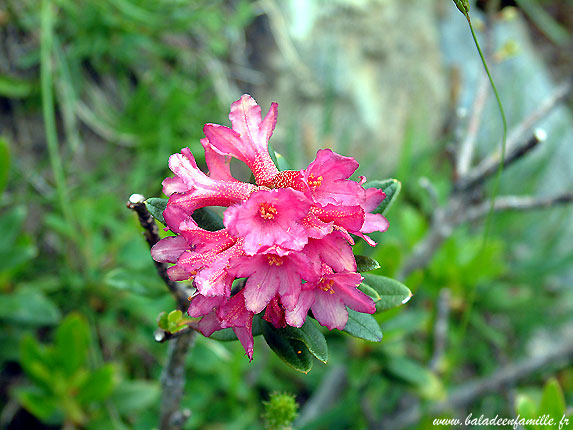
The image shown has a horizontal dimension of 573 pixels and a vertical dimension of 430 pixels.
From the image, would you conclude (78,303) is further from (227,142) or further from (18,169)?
(227,142)

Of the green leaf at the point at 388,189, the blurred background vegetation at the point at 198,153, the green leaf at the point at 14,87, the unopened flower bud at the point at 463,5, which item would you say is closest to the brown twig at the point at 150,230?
the blurred background vegetation at the point at 198,153

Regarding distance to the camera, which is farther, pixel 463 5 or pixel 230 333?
pixel 230 333

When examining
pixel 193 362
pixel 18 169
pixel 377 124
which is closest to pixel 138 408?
pixel 193 362

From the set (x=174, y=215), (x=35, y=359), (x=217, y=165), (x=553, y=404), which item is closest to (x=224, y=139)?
(x=217, y=165)

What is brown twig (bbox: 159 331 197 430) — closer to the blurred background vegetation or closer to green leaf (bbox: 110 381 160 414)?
the blurred background vegetation

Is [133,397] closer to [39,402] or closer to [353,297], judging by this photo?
[39,402]

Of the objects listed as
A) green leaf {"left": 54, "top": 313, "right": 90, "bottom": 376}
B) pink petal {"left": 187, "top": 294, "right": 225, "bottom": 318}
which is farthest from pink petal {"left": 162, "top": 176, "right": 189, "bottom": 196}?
green leaf {"left": 54, "top": 313, "right": 90, "bottom": 376}
